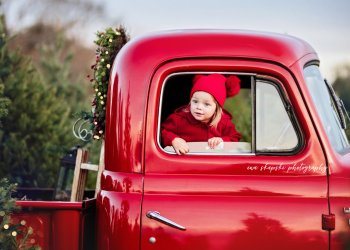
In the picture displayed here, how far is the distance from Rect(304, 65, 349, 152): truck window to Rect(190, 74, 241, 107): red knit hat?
0.40 meters

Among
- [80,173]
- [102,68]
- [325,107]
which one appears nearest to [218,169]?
[325,107]

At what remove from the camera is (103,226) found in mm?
4016

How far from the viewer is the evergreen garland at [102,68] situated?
476 cm

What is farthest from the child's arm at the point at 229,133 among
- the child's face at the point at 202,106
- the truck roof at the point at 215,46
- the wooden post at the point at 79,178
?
the wooden post at the point at 79,178

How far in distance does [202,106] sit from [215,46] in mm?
344

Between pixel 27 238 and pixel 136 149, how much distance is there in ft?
2.46

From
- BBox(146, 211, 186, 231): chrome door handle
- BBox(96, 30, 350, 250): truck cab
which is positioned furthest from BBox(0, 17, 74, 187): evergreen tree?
BBox(146, 211, 186, 231): chrome door handle

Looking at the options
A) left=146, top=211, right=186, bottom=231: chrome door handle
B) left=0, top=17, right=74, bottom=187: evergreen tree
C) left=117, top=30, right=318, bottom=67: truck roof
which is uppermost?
left=0, top=17, right=74, bottom=187: evergreen tree

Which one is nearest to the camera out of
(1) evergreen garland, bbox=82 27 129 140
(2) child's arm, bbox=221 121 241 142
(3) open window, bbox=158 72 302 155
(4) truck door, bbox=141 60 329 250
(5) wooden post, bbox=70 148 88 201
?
(4) truck door, bbox=141 60 329 250

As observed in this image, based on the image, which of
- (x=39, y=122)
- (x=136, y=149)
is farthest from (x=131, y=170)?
(x=39, y=122)

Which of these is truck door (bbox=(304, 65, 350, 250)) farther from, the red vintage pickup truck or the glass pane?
the glass pane

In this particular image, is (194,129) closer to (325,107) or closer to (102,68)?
(325,107)

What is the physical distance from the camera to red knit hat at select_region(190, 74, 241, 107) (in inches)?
163

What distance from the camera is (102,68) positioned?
479 centimetres
